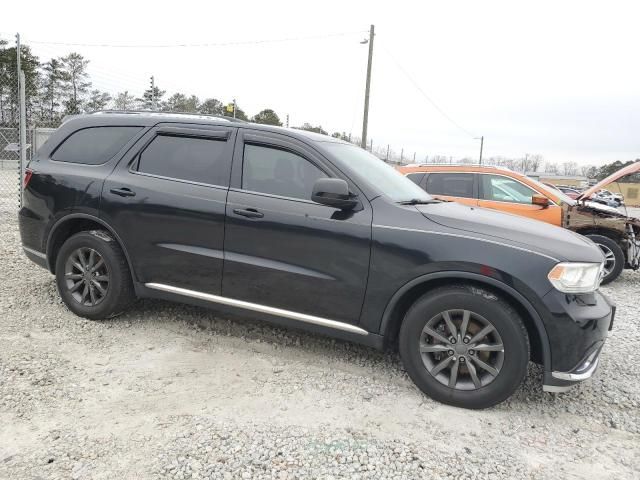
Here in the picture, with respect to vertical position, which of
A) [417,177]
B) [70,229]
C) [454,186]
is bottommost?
[70,229]

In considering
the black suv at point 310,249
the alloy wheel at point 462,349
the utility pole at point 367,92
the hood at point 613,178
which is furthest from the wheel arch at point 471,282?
the utility pole at point 367,92

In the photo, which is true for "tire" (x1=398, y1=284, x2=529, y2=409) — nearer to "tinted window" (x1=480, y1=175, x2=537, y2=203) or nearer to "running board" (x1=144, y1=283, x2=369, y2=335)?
"running board" (x1=144, y1=283, x2=369, y2=335)

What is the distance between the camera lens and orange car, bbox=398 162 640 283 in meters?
7.04

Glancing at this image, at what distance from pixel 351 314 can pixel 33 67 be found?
38.9 metres

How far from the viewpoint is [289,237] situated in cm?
348

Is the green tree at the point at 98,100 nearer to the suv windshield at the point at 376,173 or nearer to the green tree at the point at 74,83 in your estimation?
the green tree at the point at 74,83

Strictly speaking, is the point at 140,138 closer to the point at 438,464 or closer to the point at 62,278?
the point at 62,278

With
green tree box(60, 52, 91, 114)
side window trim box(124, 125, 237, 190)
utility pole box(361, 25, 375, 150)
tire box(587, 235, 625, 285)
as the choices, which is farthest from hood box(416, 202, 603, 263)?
green tree box(60, 52, 91, 114)

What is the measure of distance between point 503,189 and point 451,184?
788 millimetres

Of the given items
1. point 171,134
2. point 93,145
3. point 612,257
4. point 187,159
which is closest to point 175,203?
point 187,159

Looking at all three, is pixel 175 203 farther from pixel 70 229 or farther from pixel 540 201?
pixel 540 201

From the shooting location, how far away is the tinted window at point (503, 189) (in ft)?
24.4

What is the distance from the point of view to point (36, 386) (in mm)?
3107

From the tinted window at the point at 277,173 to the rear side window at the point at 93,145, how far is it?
1188 mm
